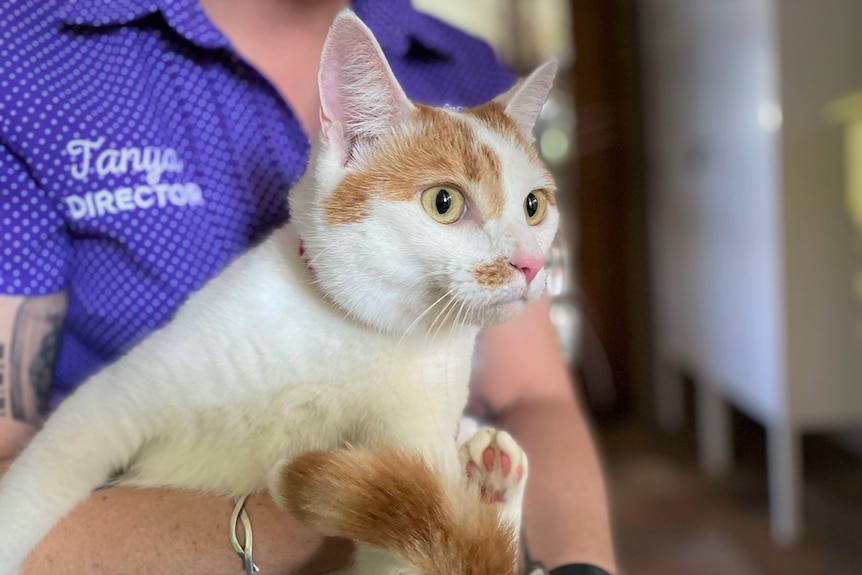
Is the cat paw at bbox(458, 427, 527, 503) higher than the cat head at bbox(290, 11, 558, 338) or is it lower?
lower

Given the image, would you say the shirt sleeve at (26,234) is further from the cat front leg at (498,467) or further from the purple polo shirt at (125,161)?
the cat front leg at (498,467)

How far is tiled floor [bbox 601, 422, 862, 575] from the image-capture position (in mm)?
1695

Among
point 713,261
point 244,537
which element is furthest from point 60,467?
point 713,261

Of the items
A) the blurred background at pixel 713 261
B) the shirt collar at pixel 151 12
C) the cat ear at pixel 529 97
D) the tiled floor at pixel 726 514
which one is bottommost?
Answer: the tiled floor at pixel 726 514

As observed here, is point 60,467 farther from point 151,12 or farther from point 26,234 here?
point 151,12

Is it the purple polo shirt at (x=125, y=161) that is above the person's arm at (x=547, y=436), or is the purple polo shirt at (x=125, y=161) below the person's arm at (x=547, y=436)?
above

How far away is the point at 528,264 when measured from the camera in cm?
51

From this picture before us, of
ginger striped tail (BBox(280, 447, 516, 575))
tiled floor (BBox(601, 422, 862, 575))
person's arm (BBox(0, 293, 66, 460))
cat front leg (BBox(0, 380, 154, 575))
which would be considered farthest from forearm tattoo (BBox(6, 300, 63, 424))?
tiled floor (BBox(601, 422, 862, 575))

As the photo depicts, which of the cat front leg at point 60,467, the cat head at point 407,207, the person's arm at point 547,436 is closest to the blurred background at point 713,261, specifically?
the person's arm at point 547,436

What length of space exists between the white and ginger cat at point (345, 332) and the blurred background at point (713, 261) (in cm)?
96

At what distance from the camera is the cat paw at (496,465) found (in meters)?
0.53

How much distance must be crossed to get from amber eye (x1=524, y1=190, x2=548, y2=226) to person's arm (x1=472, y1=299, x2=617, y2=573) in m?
0.28

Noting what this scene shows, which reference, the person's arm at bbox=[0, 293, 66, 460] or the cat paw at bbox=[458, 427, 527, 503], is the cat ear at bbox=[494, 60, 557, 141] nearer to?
the cat paw at bbox=[458, 427, 527, 503]

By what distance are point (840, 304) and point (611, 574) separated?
1.35 metres
